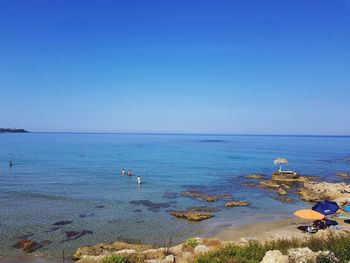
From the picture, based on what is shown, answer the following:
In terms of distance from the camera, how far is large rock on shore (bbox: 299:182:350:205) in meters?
33.6

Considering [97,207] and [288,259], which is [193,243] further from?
[97,207]

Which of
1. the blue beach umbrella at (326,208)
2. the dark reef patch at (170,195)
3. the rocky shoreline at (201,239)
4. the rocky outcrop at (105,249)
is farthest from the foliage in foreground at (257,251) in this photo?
the dark reef patch at (170,195)

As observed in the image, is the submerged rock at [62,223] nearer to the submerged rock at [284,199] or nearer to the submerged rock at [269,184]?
the submerged rock at [284,199]

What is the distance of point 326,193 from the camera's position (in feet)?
120

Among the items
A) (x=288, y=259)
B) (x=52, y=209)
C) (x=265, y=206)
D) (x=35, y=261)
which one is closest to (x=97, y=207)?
(x=52, y=209)

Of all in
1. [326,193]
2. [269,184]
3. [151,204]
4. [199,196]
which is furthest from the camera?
[269,184]

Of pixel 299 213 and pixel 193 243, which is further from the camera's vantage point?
pixel 299 213

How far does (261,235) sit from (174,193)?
16.2 m

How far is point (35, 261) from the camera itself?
17.4 meters

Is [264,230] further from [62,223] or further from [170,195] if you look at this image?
[62,223]

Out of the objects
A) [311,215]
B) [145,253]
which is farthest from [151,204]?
[311,215]

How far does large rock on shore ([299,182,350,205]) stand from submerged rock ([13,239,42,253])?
29.3 m

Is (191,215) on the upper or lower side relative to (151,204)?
upper

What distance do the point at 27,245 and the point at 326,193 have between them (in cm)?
3337
